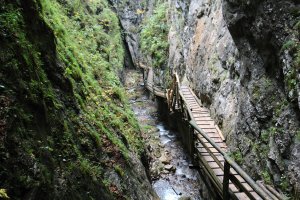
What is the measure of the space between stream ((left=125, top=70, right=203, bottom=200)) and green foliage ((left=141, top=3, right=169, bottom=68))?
4789mm

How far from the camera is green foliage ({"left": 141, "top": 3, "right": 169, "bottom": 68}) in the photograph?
25.3m

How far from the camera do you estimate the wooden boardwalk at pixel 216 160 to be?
5.96 metres

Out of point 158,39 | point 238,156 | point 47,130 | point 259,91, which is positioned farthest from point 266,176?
point 158,39

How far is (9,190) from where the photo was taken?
2.93 m

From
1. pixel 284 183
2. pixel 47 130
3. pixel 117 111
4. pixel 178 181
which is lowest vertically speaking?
pixel 178 181

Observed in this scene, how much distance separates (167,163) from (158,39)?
15.0m

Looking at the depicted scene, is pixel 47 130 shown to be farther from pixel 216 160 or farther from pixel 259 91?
pixel 259 91

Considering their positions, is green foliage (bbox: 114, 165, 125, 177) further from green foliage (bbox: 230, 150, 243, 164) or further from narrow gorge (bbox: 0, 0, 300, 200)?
green foliage (bbox: 230, 150, 243, 164)

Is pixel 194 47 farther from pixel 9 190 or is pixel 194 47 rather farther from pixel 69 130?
pixel 9 190

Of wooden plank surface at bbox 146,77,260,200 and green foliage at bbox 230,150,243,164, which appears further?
green foliage at bbox 230,150,243,164

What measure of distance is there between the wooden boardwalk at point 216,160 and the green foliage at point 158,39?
866 centimetres

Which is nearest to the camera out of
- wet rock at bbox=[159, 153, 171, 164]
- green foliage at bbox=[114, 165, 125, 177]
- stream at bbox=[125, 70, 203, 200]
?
green foliage at bbox=[114, 165, 125, 177]

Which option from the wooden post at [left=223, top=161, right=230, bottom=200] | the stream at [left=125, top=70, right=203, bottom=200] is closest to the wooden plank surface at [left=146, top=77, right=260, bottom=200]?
the wooden post at [left=223, top=161, right=230, bottom=200]

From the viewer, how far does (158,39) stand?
26484 millimetres
